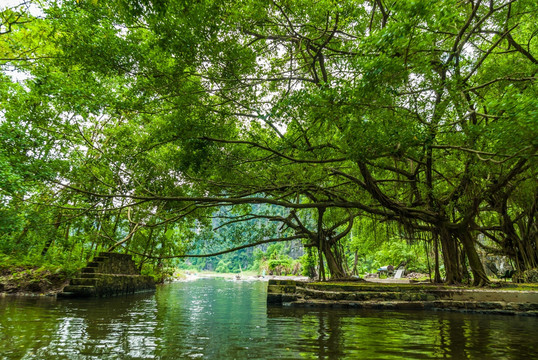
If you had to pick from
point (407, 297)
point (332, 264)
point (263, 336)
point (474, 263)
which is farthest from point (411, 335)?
point (332, 264)

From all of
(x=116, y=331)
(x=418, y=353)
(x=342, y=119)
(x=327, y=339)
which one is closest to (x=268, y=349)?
(x=327, y=339)

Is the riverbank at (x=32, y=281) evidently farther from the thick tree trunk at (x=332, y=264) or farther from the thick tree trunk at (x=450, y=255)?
the thick tree trunk at (x=450, y=255)

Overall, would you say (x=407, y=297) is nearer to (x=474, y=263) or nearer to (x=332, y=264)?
(x=474, y=263)

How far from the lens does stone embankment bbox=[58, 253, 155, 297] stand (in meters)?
11.4

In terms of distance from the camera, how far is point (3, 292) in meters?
12.2

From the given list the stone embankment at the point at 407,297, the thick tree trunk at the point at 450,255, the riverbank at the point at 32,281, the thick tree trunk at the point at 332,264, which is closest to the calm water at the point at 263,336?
the stone embankment at the point at 407,297

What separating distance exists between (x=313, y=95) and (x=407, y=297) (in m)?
7.06

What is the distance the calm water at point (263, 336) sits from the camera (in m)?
4.18

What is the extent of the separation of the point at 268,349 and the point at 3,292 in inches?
518

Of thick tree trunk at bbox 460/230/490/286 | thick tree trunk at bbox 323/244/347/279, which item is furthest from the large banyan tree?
thick tree trunk at bbox 323/244/347/279

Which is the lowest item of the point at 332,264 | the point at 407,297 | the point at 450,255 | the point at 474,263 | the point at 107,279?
the point at 407,297

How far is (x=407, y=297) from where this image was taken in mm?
9547

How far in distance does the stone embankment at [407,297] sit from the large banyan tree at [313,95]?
1.61m

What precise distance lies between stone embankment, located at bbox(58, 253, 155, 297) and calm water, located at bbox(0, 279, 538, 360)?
337cm
